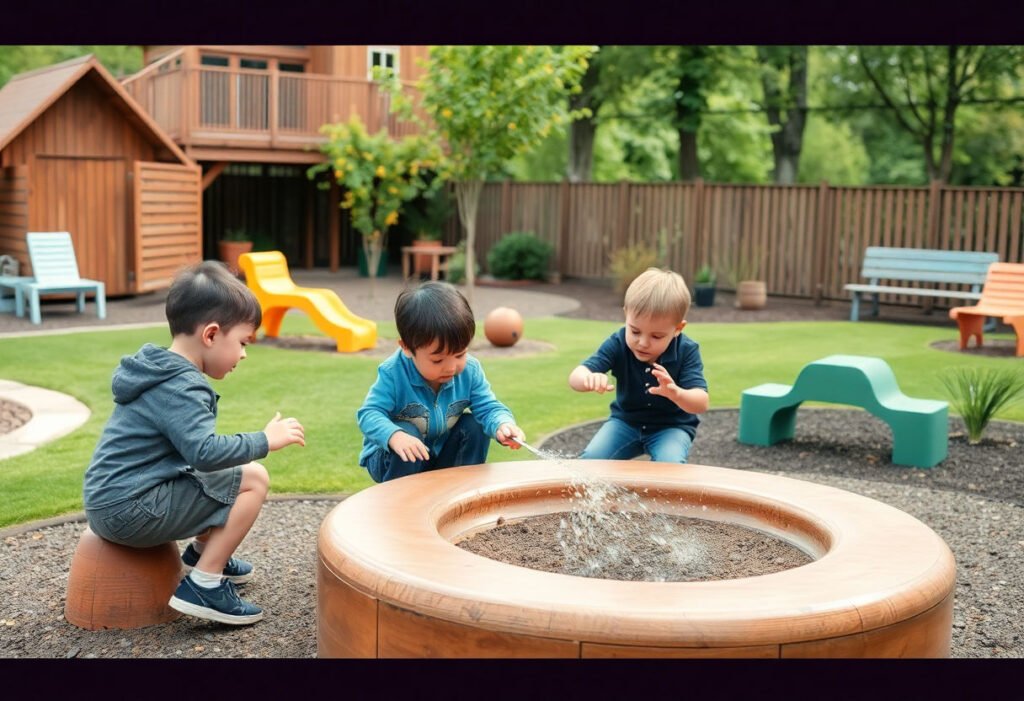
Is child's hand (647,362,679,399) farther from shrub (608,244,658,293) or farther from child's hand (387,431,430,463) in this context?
shrub (608,244,658,293)

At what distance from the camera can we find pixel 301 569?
449cm

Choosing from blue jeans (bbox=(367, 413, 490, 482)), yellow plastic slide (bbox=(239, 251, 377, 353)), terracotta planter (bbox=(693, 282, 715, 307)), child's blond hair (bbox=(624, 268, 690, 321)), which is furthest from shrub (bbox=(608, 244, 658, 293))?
blue jeans (bbox=(367, 413, 490, 482))

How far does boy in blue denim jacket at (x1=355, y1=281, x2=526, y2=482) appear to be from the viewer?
400cm

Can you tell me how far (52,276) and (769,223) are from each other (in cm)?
1132

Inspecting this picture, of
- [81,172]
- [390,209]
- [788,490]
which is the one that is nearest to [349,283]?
[390,209]

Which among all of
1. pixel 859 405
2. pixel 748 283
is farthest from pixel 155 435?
pixel 748 283

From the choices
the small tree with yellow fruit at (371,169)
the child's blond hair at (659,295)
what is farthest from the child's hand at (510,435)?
the small tree with yellow fruit at (371,169)

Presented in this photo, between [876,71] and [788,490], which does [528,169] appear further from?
[788,490]

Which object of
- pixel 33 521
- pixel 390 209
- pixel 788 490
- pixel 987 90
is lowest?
pixel 33 521

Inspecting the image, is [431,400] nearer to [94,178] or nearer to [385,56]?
[94,178]

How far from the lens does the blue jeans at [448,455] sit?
4410mm

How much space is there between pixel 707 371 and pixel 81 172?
1007 centimetres

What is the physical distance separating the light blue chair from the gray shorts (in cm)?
1102

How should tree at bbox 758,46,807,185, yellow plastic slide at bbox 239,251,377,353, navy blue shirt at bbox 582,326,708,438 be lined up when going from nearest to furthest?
1. navy blue shirt at bbox 582,326,708,438
2. yellow plastic slide at bbox 239,251,377,353
3. tree at bbox 758,46,807,185
